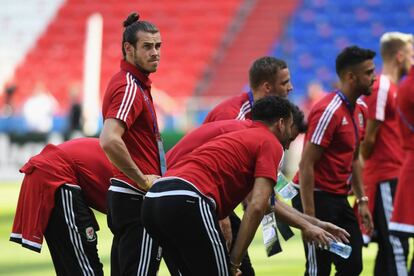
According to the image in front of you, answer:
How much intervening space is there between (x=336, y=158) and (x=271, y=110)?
2.20m

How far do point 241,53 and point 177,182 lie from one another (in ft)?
86.9

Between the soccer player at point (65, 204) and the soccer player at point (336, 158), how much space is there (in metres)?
1.76

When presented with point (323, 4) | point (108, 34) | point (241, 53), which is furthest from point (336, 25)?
point (108, 34)

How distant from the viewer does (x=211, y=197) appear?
6.00 metres

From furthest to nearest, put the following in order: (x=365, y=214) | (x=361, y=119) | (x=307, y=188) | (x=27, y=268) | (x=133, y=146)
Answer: (x=27, y=268)
(x=365, y=214)
(x=361, y=119)
(x=307, y=188)
(x=133, y=146)

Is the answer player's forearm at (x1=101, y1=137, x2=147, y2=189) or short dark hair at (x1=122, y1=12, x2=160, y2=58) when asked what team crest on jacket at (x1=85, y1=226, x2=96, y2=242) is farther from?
short dark hair at (x1=122, y1=12, x2=160, y2=58)

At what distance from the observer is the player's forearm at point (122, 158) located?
21.3ft

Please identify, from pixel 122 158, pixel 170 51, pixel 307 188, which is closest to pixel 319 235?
pixel 122 158

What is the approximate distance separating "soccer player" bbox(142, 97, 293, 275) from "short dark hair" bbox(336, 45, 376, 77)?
2525mm

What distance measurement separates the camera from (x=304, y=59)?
3139 cm

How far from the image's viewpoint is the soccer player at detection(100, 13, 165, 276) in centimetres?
658

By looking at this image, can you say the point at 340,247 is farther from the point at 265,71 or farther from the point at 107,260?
the point at 107,260

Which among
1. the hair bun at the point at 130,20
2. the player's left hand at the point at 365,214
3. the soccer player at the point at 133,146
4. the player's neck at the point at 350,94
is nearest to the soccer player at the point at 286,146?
the soccer player at the point at 133,146

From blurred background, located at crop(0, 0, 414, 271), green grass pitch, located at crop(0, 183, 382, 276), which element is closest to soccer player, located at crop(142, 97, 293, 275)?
green grass pitch, located at crop(0, 183, 382, 276)
